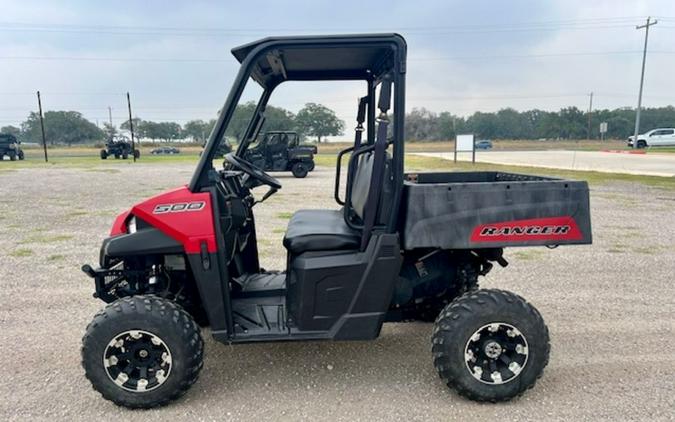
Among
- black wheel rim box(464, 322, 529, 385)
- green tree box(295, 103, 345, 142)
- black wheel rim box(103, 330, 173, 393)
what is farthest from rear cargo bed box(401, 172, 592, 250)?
black wheel rim box(103, 330, 173, 393)

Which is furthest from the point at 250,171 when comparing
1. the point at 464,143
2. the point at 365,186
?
the point at 464,143

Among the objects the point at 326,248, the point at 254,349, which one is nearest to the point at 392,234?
the point at 326,248

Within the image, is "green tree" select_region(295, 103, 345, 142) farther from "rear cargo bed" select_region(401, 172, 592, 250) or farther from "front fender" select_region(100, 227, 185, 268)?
"front fender" select_region(100, 227, 185, 268)

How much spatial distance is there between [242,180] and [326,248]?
85 cm

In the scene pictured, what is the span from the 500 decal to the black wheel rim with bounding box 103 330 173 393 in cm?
68

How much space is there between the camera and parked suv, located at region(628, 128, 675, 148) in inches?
1522

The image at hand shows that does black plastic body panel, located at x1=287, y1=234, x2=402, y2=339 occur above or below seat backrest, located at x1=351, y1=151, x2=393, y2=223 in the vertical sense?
below

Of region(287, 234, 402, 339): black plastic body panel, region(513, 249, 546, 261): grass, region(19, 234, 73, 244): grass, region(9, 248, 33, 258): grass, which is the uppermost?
region(287, 234, 402, 339): black plastic body panel

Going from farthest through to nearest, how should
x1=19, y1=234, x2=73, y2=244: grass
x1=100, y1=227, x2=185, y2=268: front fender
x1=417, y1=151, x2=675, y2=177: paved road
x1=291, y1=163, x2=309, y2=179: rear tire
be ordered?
x1=417, y1=151, x2=675, y2=177: paved road < x1=291, y1=163, x2=309, y2=179: rear tire < x1=19, y1=234, x2=73, y2=244: grass < x1=100, y1=227, x2=185, y2=268: front fender

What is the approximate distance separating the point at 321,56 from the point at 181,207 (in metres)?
1.25

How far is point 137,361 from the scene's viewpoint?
8.87 ft

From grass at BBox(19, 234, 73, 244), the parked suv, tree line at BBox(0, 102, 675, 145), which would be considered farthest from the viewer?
tree line at BBox(0, 102, 675, 145)

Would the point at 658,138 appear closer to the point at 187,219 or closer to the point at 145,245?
the point at 187,219

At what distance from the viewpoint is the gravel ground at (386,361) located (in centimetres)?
269
